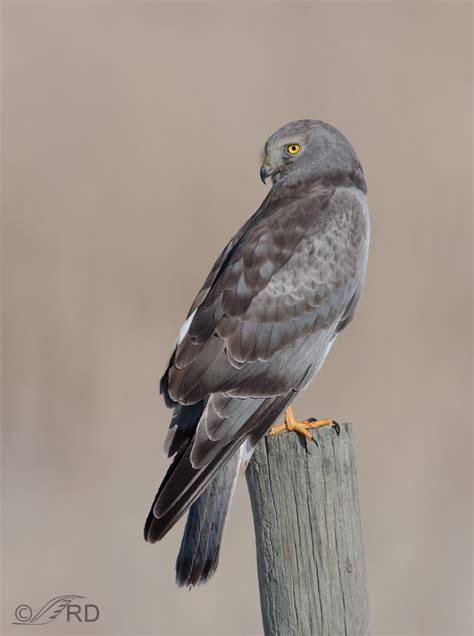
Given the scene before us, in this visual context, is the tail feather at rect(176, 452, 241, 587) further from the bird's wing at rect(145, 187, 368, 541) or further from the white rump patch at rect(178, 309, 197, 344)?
the white rump patch at rect(178, 309, 197, 344)

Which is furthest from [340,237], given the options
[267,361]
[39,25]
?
[39,25]

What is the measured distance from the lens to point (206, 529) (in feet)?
13.7

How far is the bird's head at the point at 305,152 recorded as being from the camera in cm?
550

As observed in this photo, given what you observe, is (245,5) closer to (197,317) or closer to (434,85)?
(434,85)

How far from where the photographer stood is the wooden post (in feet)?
12.8
